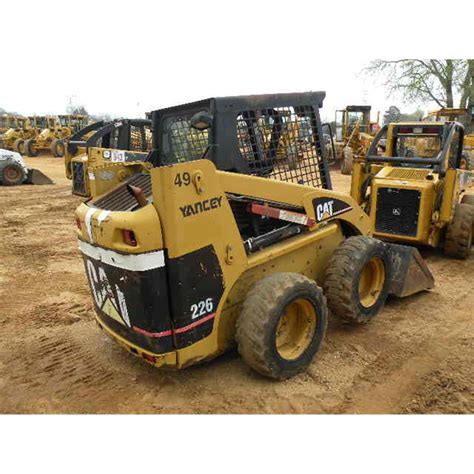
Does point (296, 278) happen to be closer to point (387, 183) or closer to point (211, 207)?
point (211, 207)

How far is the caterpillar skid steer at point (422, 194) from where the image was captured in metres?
6.09

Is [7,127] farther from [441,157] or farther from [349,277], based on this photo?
[349,277]

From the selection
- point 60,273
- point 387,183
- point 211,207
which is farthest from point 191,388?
point 387,183

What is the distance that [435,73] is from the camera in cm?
2569

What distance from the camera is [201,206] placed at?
9.42 feet

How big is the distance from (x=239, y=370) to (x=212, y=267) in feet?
3.01

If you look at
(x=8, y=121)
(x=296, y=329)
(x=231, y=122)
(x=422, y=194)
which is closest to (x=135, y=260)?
(x=231, y=122)

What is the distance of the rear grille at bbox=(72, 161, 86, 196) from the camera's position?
8938 mm

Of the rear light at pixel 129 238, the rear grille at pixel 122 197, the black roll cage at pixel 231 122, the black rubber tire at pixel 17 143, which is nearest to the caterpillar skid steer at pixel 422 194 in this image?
the black roll cage at pixel 231 122

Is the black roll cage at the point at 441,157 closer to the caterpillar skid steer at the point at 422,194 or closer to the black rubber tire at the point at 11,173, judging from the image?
the caterpillar skid steer at the point at 422,194

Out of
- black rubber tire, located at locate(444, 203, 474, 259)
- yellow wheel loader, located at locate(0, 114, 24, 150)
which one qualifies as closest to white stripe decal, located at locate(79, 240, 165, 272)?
black rubber tire, located at locate(444, 203, 474, 259)

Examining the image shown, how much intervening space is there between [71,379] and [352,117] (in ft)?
59.0

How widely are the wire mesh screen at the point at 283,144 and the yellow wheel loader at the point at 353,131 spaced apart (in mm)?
13395

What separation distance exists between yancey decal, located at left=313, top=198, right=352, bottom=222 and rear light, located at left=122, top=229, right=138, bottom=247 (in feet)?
5.35
